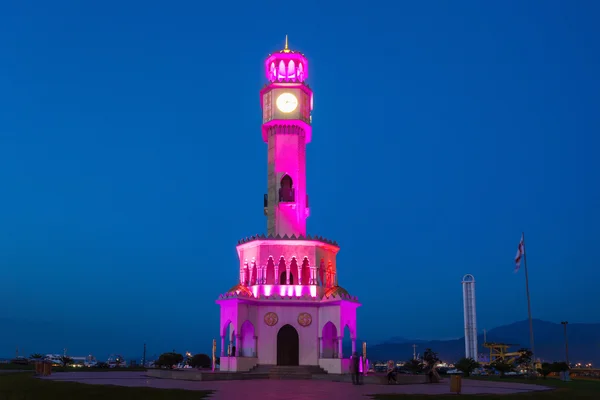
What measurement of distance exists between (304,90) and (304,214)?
10573 millimetres

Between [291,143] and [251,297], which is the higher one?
[291,143]

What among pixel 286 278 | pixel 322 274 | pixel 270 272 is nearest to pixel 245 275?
pixel 270 272

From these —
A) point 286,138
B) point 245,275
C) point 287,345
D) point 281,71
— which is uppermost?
point 281,71

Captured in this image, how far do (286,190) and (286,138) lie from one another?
4399mm

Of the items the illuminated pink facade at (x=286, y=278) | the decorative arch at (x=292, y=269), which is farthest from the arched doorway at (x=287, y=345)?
the decorative arch at (x=292, y=269)

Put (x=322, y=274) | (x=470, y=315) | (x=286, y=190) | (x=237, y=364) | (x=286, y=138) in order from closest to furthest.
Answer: (x=237, y=364)
(x=322, y=274)
(x=286, y=190)
(x=286, y=138)
(x=470, y=315)

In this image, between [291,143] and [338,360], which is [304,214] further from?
[338,360]

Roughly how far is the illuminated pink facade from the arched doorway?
0.07 m

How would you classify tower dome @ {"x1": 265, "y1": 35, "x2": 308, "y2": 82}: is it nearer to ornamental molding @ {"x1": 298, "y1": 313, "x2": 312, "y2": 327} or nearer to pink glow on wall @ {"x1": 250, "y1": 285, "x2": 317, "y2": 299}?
pink glow on wall @ {"x1": 250, "y1": 285, "x2": 317, "y2": 299}

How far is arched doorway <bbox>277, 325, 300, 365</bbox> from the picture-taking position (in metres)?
43.1

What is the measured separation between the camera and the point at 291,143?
4903 centimetres

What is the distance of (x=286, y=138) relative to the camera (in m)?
49.1

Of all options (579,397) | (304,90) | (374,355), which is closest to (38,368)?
(304,90)

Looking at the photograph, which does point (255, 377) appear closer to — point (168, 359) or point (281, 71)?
point (168, 359)
